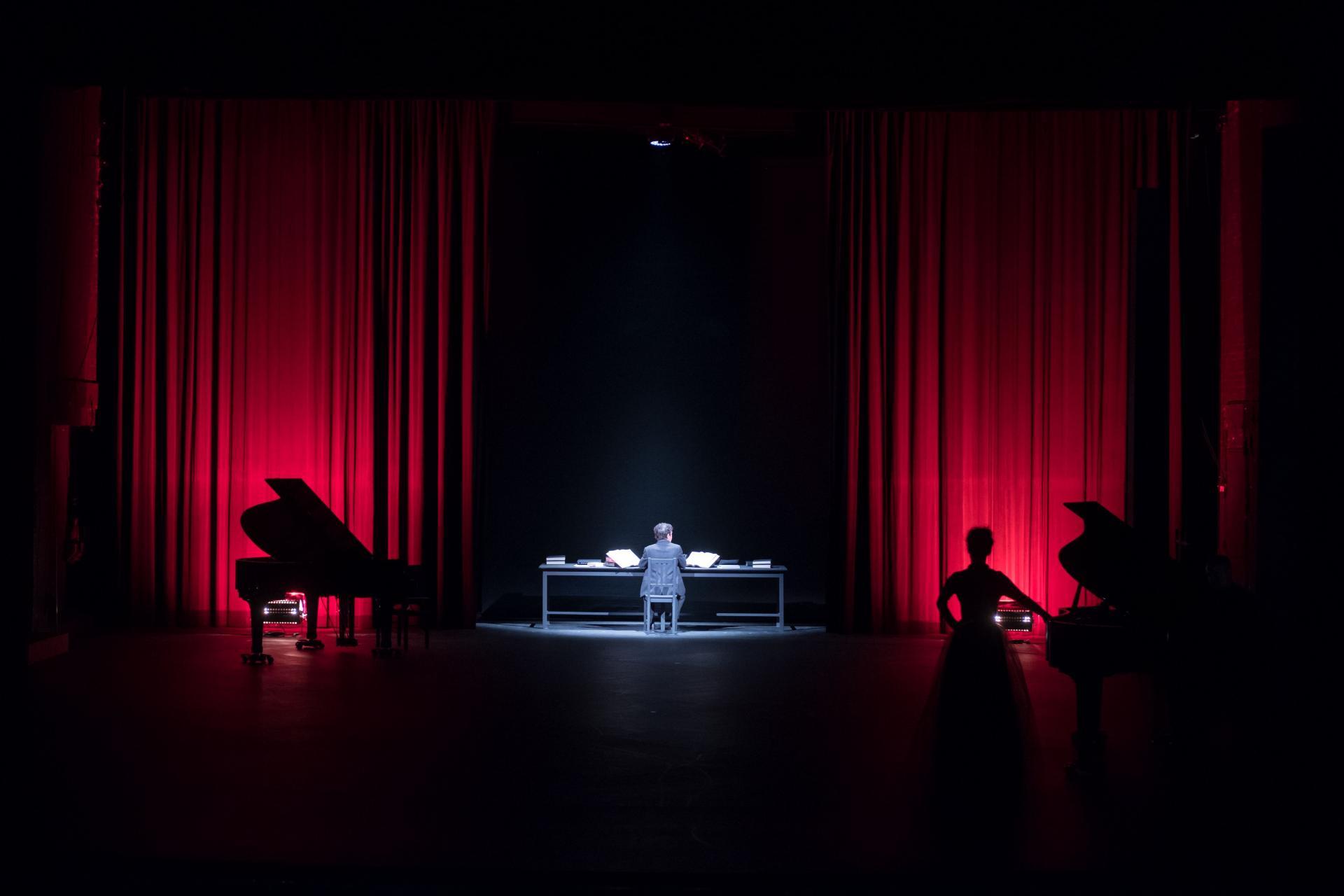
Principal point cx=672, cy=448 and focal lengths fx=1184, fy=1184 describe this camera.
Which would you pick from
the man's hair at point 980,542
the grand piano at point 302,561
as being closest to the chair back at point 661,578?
the grand piano at point 302,561

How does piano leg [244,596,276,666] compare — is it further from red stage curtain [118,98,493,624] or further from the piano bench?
red stage curtain [118,98,493,624]

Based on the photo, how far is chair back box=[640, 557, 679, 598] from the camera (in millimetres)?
9742

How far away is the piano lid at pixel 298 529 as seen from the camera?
301 inches

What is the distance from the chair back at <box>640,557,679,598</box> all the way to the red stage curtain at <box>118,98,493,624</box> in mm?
1486

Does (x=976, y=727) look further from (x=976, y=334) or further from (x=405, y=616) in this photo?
(x=976, y=334)

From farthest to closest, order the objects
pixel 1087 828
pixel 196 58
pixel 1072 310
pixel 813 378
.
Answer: pixel 813 378, pixel 1072 310, pixel 196 58, pixel 1087 828

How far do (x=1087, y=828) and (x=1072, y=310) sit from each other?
20.7ft

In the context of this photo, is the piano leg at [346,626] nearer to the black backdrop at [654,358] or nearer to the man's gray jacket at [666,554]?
the black backdrop at [654,358]

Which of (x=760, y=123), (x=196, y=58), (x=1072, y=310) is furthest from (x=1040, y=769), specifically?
(x=760, y=123)

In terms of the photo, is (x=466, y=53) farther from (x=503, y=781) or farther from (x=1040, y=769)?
(x=1040, y=769)

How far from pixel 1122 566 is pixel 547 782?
251 cm

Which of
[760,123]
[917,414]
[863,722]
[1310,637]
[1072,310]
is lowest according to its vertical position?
[863,722]

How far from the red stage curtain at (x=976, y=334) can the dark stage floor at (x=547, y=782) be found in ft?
6.88

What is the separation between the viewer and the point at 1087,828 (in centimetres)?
423
